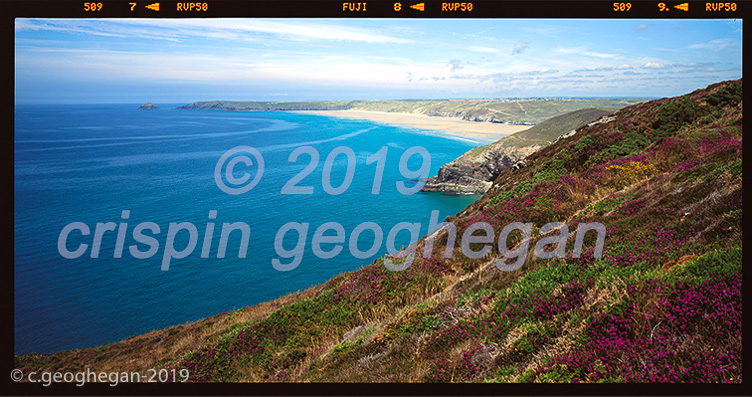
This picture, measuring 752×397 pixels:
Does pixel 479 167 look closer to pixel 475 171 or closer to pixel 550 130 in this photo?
pixel 475 171

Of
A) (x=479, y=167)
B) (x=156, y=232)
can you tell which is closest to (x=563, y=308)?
(x=156, y=232)

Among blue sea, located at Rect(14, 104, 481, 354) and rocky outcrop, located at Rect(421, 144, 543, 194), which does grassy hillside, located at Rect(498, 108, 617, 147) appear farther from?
blue sea, located at Rect(14, 104, 481, 354)

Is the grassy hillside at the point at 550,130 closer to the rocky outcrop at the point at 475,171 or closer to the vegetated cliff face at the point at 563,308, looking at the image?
the rocky outcrop at the point at 475,171

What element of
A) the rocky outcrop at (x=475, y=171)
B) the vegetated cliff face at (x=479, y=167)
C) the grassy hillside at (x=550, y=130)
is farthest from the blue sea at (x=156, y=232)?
the grassy hillside at (x=550, y=130)

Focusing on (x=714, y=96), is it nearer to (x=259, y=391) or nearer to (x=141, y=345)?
(x=259, y=391)

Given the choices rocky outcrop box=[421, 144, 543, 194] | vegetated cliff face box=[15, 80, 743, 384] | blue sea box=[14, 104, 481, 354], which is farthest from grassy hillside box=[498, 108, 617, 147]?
vegetated cliff face box=[15, 80, 743, 384]

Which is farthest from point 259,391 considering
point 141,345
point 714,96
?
point 714,96

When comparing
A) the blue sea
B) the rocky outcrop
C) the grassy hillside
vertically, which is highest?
the grassy hillside
